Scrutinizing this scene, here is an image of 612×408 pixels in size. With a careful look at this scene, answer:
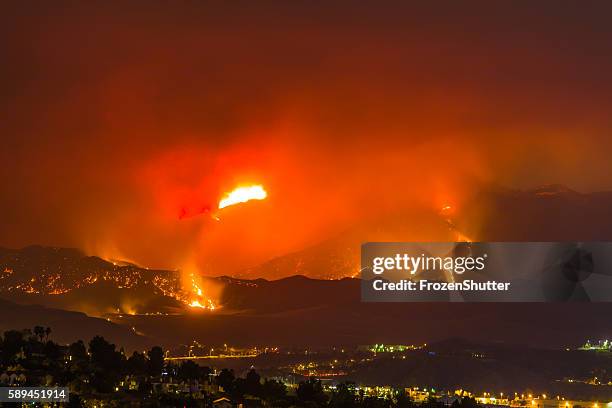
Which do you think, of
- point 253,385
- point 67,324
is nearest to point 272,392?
point 253,385

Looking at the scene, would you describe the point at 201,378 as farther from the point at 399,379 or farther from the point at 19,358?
the point at 399,379

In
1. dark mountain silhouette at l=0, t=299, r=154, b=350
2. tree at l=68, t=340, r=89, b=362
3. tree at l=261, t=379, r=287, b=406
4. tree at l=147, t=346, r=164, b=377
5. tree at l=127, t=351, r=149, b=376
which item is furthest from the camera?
dark mountain silhouette at l=0, t=299, r=154, b=350

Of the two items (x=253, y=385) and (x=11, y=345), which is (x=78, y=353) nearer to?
(x=11, y=345)

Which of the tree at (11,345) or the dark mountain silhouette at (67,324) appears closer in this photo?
Answer: the tree at (11,345)

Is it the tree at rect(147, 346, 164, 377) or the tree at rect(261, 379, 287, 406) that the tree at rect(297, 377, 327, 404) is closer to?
the tree at rect(261, 379, 287, 406)

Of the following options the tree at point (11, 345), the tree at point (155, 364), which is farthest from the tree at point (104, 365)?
the tree at point (11, 345)

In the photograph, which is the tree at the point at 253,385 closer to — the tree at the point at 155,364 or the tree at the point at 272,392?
the tree at the point at 272,392

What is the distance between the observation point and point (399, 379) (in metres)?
147

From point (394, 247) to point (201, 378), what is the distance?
2415 inches

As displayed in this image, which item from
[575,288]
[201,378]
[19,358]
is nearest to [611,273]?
[575,288]

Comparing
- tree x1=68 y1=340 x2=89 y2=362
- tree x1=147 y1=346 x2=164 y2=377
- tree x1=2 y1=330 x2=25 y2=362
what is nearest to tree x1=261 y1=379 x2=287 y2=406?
tree x1=147 y1=346 x2=164 y2=377

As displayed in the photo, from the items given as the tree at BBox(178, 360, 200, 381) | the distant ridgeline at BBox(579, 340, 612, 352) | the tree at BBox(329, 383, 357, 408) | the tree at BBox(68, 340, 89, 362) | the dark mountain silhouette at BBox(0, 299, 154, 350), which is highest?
the dark mountain silhouette at BBox(0, 299, 154, 350)

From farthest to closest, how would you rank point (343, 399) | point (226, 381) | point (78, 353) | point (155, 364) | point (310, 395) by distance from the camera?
point (155, 364) → point (226, 381) → point (78, 353) → point (343, 399) → point (310, 395)

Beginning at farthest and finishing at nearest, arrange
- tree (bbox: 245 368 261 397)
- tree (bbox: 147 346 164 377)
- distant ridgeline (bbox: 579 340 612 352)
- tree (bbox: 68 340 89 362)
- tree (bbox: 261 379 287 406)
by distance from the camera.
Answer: distant ridgeline (bbox: 579 340 612 352), tree (bbox: 147 346 164 377), tree (bbox: 68 340 89 362), tree (bbox: 245 368 261 397), tree (bbox: 261 379 287 406)
